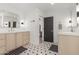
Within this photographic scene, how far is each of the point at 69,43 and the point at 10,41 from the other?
191 cm

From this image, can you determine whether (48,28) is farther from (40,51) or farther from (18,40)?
(18,40)

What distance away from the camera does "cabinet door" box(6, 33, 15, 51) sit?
242 cm

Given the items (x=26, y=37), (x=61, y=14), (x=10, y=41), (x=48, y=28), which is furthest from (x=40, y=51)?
(x=26, y=37)

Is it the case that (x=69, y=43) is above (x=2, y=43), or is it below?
above

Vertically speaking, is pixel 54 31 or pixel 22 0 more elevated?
pixel 22 0

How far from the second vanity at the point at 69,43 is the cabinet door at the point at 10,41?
169 cm

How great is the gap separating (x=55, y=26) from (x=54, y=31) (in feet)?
0.51

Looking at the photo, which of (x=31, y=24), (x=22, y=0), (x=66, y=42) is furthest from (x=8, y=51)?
(x=22, y=0)

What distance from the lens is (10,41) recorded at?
2559 mm

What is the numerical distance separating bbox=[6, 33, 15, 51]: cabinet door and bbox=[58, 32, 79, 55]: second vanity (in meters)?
1.69

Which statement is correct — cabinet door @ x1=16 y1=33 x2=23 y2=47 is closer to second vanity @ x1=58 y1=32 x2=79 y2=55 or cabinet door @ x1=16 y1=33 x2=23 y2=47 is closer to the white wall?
the white wall
